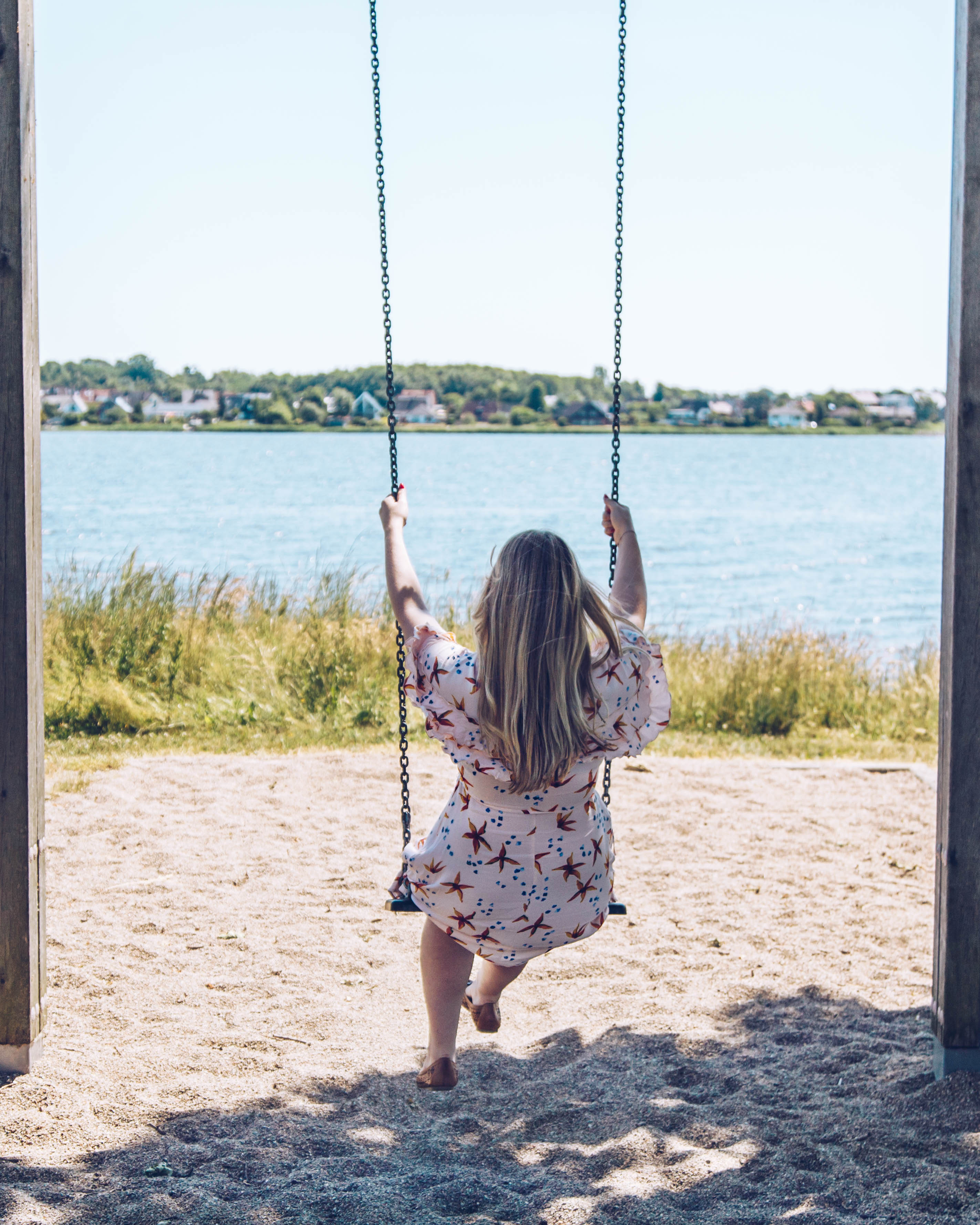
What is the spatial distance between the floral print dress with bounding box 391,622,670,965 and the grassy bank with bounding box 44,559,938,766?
4.58 meters

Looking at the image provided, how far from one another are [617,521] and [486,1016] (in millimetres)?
1273

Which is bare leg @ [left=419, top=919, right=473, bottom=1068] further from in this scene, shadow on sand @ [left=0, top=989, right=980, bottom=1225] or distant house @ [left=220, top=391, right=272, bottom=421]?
distant house @ [left=220, top=391, right=272, bottom=421]

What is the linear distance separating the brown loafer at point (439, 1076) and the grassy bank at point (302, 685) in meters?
4.42

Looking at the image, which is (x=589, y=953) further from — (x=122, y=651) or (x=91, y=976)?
(x=122, y=651)

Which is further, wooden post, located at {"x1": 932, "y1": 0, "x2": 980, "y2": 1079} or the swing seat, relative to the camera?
wooden post, located at {"x1": 932, "y1": 0, "x2": 980, "y2": 1079}

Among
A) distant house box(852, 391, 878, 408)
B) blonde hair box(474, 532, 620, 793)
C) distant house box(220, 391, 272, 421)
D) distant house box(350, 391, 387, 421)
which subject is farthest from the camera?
distant house box(852, 391, 878, 408)

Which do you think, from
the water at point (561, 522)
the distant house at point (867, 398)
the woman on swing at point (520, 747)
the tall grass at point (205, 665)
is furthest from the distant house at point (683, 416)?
the woman on swing at point (520, 747)

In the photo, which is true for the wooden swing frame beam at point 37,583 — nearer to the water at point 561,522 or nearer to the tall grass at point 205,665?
the tall grass at point 205,665

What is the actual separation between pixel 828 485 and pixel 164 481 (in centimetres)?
3027

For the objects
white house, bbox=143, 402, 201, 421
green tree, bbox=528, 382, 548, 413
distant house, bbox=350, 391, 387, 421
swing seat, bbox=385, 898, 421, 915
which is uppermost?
white house, bbox=143, 402, 201, 421

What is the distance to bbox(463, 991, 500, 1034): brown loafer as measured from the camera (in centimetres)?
289

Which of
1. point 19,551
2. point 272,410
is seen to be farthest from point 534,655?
point 272,410

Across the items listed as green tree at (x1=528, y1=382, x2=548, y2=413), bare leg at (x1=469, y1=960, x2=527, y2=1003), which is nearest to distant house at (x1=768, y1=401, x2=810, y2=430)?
green tree at (x1=528, y1=382, x2=548, y2=413)

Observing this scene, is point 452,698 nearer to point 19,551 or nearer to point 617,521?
point 617,521
